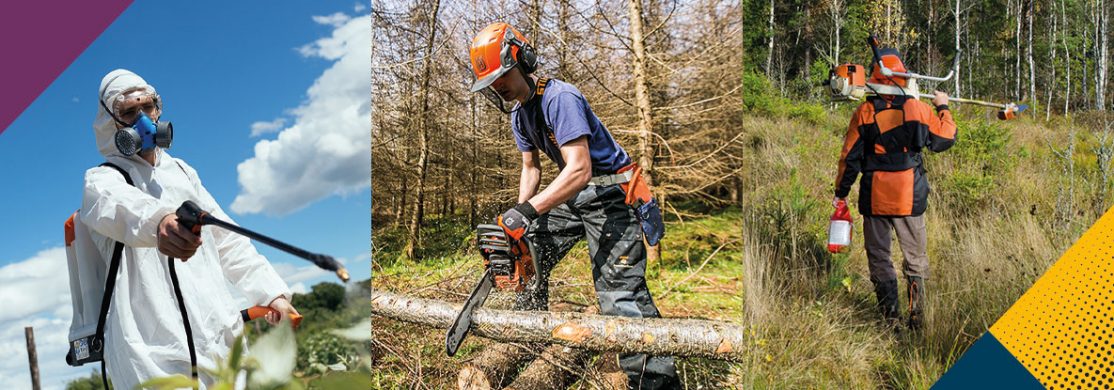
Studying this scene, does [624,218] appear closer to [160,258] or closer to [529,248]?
[529,248]

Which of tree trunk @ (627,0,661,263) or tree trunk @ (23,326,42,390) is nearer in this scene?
tree trunk @ (23,326,42,390)

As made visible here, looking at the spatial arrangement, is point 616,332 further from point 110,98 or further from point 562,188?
point 110,98

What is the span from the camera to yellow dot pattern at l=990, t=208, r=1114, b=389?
3.05 meters

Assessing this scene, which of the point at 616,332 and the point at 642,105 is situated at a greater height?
the point at 642,105

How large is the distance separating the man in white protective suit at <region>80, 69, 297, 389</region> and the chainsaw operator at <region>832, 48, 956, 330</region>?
8.35 feet

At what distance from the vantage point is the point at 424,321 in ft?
13.4

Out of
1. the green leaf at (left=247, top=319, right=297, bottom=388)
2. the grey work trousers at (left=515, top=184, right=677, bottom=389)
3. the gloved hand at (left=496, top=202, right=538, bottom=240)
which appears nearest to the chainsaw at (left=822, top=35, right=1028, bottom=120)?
the grey work trousers at (left=515, top=184, right=677, bottom=389)

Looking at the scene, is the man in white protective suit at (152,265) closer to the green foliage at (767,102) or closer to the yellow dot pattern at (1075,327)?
the green foliage at (767,102)

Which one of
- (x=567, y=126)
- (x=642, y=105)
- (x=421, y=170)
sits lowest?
(x=421, y=170)

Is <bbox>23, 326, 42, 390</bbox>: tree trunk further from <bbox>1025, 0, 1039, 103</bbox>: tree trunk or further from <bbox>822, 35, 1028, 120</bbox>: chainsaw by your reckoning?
<bbox>1025, 0, 1039, 103</bbox>: tree trunk

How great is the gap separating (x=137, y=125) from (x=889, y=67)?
3.08 m

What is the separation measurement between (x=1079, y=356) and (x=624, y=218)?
6.22 ft

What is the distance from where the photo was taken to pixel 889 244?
363cm

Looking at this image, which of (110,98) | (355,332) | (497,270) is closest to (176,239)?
(110,98)
